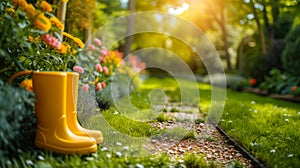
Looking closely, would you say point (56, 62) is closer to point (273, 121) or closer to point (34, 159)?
point (34, 159)

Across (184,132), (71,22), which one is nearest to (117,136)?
(184,132)

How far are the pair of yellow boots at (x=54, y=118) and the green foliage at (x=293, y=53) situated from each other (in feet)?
21.3

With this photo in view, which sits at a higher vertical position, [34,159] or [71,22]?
[71,22]

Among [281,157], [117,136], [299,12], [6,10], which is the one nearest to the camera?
[281,157]

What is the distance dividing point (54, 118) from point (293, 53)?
673cm

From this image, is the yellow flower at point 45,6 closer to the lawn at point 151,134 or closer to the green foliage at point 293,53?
the lawn at point 151,134

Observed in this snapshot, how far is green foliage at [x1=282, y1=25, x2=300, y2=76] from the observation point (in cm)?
780

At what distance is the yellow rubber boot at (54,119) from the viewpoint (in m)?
2.53

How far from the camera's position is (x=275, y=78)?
28.9 ft

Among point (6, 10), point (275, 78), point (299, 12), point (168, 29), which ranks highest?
point (168, 29)

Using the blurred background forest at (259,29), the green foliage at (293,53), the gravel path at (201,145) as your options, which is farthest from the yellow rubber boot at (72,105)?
the green foliage at (293,53)

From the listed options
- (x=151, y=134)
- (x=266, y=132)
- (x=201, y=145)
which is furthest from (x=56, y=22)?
(x=266, y=132)

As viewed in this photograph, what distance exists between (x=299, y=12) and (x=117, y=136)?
5814 millimetres

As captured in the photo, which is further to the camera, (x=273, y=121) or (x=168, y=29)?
(x=168, y=29)
